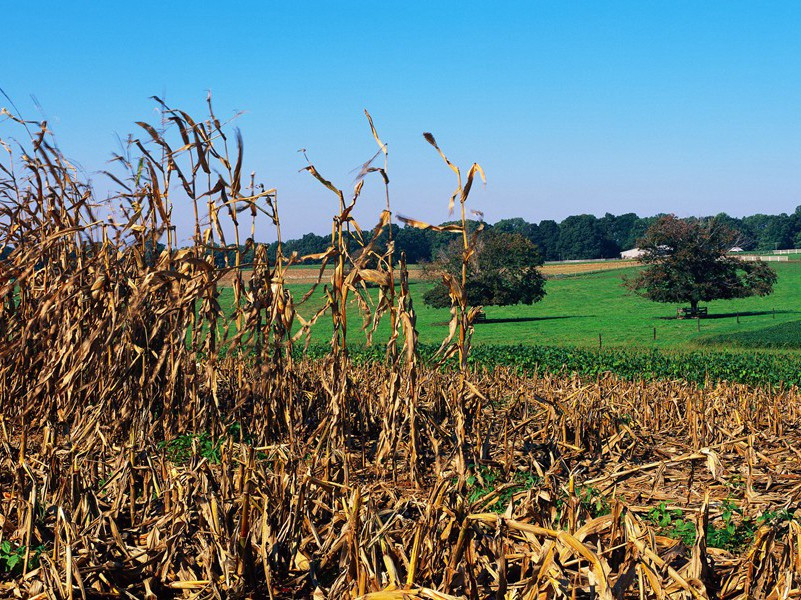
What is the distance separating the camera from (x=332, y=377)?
5488 millimetres

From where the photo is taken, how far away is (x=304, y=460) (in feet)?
16.8

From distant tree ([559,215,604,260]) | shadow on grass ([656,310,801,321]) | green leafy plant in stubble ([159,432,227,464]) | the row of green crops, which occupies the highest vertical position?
distant tree ([559,215,604,260])

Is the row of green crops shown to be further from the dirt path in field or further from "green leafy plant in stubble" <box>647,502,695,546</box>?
the dirt path in field

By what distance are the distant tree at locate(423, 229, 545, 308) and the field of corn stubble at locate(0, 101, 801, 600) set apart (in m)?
36.2

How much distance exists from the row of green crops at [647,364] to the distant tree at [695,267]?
2023cm

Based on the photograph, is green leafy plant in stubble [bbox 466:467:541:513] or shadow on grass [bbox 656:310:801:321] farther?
shadow on grass [bbox 656:310:801:321]

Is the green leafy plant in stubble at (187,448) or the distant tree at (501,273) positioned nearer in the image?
the green leafy plant in stubble at (187,448)

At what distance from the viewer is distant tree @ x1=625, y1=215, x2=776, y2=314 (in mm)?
39875

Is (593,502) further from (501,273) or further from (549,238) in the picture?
(549,238)

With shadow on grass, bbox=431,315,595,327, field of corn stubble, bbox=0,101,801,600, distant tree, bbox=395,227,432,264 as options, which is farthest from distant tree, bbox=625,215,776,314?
distant tree, bbox=395,227,432,264

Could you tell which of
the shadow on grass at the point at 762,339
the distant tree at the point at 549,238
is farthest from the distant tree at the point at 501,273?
the distant tree at the point at 549,238

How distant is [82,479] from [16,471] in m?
0.46

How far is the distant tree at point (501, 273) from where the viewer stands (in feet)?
145

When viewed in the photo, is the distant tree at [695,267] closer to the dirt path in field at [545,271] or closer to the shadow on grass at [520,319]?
the shadow on grass at [520,319]
